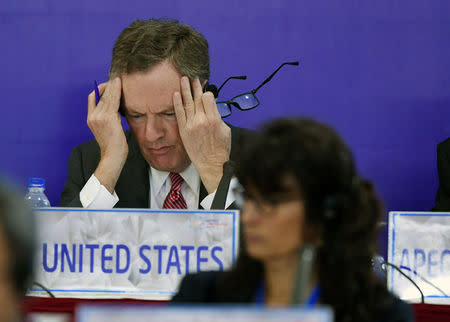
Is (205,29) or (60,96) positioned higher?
(205,29)

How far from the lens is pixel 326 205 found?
3.32 feet

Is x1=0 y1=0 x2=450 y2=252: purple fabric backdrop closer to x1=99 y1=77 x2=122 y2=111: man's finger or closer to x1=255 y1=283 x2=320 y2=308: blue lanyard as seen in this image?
x1=99 y1=77 x2=122 y2=111: man's finger

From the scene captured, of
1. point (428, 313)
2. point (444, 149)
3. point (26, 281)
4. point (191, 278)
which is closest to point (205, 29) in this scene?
point (444, 149)

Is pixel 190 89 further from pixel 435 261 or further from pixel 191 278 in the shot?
pixel 191 278

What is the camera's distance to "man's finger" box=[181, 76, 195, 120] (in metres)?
2.07

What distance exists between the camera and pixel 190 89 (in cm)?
210

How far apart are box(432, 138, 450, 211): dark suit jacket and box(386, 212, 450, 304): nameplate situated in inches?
29.8

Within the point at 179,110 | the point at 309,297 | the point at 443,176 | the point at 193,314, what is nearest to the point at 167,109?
the point at 179,110

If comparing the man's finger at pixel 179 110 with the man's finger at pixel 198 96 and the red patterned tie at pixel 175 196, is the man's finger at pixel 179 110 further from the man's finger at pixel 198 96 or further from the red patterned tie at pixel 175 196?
the red patterned tie at pixel 175 196

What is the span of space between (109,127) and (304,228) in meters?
1.21

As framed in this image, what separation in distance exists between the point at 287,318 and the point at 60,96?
7.19 ft

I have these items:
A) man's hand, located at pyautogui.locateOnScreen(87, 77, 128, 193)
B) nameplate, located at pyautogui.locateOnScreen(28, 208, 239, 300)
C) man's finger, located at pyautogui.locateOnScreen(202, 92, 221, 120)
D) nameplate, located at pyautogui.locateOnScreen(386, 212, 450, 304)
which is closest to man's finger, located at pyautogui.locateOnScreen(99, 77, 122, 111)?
man's hand, located at pyautogui.locateOnScreen(87, 77, 128, 193)

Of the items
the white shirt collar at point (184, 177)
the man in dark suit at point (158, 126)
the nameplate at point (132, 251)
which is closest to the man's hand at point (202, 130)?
the man in dark suit at point (158, 126)

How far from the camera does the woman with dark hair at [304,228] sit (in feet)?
3.25
